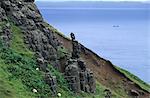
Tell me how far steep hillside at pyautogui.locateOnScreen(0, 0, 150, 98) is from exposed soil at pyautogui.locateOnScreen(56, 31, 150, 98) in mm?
468

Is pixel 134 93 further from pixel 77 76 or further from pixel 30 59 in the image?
pixel 30 59

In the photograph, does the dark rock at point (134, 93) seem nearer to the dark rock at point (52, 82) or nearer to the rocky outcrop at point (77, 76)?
the rocky outcrop at point (77, 76)

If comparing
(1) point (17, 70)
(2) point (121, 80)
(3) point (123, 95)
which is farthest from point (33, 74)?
(2) point (121, 80)

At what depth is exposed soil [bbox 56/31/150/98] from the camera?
7938 cm

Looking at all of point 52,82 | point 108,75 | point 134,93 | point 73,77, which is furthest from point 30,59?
point 108,75

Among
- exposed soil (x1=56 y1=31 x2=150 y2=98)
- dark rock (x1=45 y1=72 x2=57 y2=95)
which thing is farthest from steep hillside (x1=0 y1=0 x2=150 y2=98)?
exposed soil (x1=56 y1=31 x2=150 y2=98)

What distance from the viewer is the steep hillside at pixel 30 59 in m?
54.2

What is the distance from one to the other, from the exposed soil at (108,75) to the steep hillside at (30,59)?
468 millimetres

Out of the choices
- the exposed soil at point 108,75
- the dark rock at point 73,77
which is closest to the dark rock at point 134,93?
the exposed soil at point 108,75

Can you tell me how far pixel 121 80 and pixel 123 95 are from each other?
768 centimetres

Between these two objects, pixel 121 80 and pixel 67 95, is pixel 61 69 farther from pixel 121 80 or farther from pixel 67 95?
pixel 121 80

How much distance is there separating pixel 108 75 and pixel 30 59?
25696 millimetres

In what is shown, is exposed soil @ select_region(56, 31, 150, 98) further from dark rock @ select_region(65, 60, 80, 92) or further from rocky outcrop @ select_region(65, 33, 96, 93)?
dark rock @ select_region(65, 60, 80, 92)

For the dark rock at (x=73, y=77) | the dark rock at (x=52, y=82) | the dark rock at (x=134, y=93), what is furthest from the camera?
the dark rock at (x=134, y=93)
